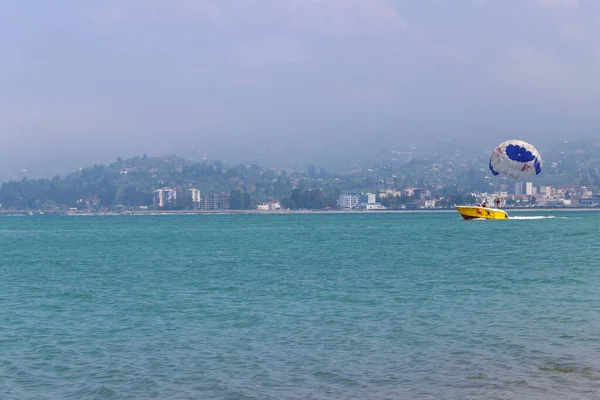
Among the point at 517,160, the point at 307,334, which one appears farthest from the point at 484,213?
the point at 307,334

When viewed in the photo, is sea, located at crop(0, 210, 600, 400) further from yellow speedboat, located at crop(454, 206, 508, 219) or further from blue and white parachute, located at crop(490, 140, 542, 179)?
yellow speedboat, located at crop(454, 206, 508, 219)

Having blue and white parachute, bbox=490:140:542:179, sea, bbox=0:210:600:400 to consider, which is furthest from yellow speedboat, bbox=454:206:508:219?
sea, bbox=0:210:600:400

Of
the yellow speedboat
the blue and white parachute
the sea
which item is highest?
the blue and white parachute

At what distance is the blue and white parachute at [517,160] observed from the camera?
71.8 m

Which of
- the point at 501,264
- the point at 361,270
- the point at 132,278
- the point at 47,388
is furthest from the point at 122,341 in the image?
the point at 501,264

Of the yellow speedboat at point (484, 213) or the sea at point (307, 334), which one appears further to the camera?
the yellow speedboat at point (484, 213)

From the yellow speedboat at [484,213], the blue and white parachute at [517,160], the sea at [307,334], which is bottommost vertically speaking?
the sea at [307,334]

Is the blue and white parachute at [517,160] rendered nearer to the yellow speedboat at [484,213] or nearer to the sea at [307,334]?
the yellow speedboat at [484,213]

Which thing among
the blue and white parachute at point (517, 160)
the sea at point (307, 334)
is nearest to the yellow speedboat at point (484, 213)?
the blue and white parachute at point (517, 160)

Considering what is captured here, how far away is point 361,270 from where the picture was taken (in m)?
38.0

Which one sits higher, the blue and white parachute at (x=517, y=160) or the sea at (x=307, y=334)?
the blue and white parachute at (x=517, y=160)

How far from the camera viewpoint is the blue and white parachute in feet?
236

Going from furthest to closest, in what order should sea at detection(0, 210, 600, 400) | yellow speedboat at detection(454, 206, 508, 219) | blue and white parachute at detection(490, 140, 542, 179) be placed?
yellow speedboat at detection(454, 206, 508, 219), blue and white parachute at detection(490, 140, 542, 179), sea at detection(0, 210, 600, 400)

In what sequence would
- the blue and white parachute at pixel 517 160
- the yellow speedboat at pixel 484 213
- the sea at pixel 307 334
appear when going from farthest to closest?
the yellow speedboat at pixel 484 213
the blue and white parachute at pixel 517 160
the sea at pixel 307 334
